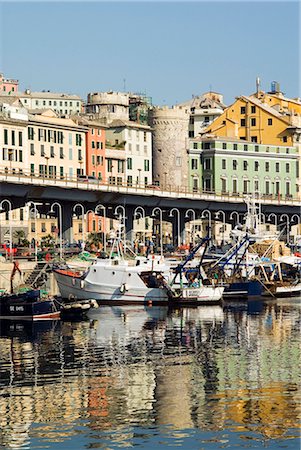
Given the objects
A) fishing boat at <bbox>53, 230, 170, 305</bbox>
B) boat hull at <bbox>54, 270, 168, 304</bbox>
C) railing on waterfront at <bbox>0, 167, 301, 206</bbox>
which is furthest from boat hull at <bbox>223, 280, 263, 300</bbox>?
railing on waterfront at <bbox>0, 167, 301, 206</bbox>

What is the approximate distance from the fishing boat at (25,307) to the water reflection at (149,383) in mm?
1101

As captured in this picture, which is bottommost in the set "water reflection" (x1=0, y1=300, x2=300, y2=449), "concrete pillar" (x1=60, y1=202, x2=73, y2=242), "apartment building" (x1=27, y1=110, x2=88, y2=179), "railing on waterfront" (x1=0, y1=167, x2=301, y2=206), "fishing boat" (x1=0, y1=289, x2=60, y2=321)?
"water reflection" (x1=0, y1=300, x2=300, y2=449)

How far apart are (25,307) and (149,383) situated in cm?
3141

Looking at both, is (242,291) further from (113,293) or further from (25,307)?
(25,307)

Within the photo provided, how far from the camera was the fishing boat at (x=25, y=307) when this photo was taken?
94.3 m

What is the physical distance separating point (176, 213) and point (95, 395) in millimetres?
105931

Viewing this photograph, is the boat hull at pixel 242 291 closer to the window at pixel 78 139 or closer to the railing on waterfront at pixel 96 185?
the railing on waterfront at pixel 96 185

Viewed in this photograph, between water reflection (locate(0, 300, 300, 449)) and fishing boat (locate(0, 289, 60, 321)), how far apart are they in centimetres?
110

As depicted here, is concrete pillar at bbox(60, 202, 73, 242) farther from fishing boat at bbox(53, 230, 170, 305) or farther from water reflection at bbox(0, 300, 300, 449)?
water reflection at bbox(0, 300, 300, 449)

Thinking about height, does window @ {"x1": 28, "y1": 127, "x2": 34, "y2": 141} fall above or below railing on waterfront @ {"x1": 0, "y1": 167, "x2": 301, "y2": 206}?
above

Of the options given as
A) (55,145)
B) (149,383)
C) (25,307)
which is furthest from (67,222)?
(149,383)

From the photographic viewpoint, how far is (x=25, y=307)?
9431cm

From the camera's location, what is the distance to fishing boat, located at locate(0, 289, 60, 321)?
9431cm

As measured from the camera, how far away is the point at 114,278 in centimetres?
11338
